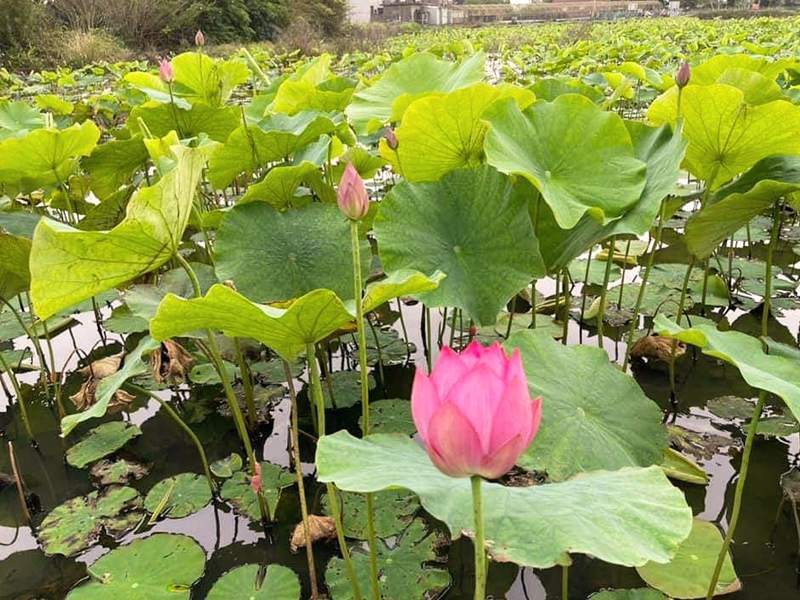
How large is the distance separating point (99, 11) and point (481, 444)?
1577 centimetres

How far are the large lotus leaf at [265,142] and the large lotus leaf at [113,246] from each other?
44 centimetres

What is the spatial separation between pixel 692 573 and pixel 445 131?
2.89 ft

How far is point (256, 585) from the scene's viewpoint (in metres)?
1.01

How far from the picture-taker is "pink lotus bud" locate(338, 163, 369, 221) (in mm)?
663

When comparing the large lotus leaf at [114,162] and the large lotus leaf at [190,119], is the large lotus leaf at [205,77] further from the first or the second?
the large lotus leaf at [114,162]

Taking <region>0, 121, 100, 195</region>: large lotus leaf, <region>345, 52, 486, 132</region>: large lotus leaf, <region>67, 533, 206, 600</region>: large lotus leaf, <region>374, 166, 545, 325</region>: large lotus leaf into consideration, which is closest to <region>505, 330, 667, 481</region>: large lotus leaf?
<region>374, 166, 545, 325</region>: large lotus leaf

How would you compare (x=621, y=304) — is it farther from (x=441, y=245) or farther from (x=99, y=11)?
(x=99, y=11)

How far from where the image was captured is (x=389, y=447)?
0.69 m

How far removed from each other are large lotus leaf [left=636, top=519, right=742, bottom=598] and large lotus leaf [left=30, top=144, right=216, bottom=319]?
865 millimetres

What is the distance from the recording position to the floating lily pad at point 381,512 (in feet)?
3.67

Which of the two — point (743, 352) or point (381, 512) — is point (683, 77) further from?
point (381, 512)

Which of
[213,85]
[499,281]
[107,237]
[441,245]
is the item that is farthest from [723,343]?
[213,85]

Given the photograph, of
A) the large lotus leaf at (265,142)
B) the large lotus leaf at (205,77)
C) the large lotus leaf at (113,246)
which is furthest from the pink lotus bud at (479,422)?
the large lotus leaf at (205,77)

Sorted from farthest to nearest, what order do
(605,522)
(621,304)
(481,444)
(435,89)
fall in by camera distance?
(621,304), (435,89), (605,522), (481,444)
